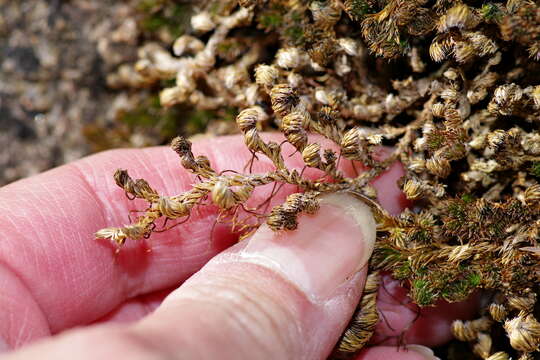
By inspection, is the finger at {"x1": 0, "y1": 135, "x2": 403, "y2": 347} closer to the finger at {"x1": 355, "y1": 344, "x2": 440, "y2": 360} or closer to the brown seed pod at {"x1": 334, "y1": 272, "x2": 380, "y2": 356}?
the brown seed pod at {"x1": 334, "y1": 272, "x2": 380, "y2": 356}

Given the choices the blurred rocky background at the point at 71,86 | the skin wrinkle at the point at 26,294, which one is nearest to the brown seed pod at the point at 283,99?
the skin wrinkle at the point at 26,294

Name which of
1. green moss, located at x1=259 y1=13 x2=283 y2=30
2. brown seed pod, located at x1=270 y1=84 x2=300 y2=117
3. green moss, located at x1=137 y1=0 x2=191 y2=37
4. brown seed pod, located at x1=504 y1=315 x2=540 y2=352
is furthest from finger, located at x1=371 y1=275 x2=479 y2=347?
green moss, located at x1=137 y1=0 x2=191 y2=37

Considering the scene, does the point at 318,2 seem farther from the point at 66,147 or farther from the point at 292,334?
the point at 66,147

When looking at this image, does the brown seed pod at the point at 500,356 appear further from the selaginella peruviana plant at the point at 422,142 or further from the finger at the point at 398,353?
the finger at the point at 398,353

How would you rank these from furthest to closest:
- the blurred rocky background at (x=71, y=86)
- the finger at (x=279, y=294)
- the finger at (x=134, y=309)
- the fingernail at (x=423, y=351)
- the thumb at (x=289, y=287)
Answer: the blurred rocky background at (x=71, y=86), the finger at (x=134, y=309), the fingernail at (x=423, y=351), the thumb at (x=289, y=287), the finger at (x=279, y=294)

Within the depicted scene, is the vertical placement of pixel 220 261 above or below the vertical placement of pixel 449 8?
below

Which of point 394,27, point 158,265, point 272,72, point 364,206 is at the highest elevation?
point 394,27

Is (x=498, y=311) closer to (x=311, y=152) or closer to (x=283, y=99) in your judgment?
(x=311, y=152)

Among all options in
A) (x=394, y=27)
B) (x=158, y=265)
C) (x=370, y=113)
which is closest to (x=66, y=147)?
(x=158, y=265)
